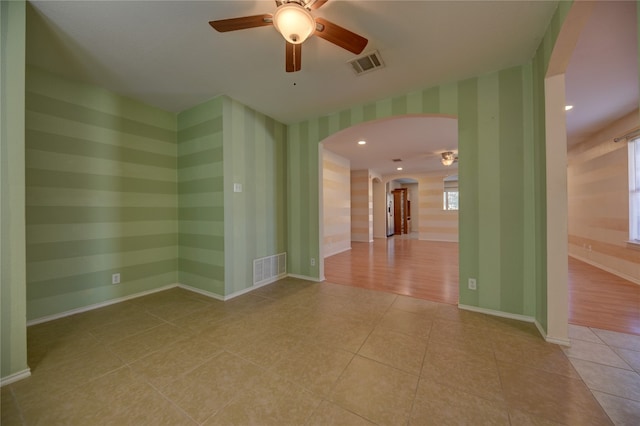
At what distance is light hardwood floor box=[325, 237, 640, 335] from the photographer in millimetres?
2484

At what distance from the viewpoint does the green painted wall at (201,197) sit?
10.2 feet

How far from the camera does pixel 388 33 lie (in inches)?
78.9

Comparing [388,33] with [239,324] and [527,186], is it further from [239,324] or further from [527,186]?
[239,324]

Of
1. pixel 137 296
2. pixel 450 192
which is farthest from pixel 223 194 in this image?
pixel 450 192

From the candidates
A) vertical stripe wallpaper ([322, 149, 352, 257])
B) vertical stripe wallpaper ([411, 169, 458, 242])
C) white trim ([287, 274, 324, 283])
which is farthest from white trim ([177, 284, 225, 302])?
vertical stripe wallpaper ([411, 169, 458, 242])

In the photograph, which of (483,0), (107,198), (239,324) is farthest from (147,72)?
(483,0)

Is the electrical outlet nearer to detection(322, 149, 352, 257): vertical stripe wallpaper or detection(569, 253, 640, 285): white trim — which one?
detection(569, 253, 640, 285): white trim

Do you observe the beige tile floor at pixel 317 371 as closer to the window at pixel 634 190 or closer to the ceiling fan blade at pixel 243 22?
the ceiling fan blade at pixel 243 22

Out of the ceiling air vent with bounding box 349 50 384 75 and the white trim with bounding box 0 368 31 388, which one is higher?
the ceiling air vent with bounding box 349 50 384 75

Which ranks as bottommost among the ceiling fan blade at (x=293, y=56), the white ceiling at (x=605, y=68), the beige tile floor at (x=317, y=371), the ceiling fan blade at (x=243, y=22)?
the beige tile floor at (x=317, y=371)

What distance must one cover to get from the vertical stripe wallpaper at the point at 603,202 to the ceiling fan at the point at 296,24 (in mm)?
5114

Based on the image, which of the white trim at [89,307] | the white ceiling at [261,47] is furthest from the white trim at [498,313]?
the white trim at [89,307]

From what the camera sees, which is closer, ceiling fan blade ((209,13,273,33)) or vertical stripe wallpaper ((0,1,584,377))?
ceiling fan blade ((209,13,273,33))

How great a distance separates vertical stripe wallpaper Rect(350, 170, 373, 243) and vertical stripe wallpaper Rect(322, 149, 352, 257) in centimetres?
131
